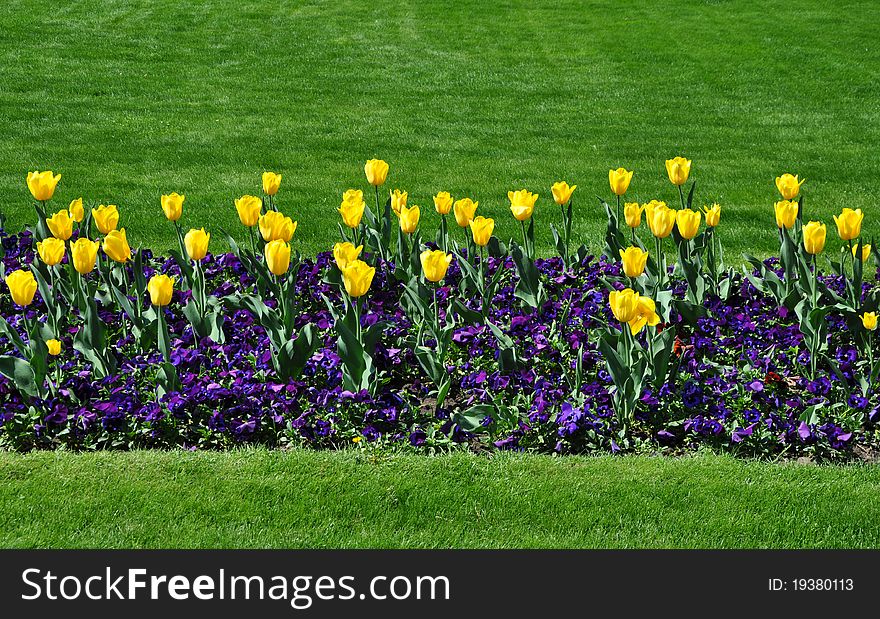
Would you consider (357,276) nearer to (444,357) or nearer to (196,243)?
(444,357)

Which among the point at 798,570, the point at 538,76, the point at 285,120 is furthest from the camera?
the point at 538,76

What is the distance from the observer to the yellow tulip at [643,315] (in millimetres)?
3855

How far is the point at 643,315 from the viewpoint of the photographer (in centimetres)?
392

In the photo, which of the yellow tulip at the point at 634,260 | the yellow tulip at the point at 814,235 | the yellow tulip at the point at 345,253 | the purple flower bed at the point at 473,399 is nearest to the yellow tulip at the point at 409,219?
the purple flower bed at the point at 473,399

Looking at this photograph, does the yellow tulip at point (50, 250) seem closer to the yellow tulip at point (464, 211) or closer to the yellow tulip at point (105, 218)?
the yellow tulip at point (105, 218)

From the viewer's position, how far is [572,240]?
685 cm

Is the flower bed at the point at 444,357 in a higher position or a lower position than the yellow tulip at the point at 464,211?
lower

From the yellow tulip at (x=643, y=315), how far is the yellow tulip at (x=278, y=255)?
1.43 meters

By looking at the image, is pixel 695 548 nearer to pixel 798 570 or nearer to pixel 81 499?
pixel 798 570

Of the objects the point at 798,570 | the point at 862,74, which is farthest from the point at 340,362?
the point at 862,74

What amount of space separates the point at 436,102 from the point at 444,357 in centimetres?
726

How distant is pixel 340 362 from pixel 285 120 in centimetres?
636

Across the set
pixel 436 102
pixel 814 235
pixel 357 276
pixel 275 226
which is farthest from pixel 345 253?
pixel 436 102

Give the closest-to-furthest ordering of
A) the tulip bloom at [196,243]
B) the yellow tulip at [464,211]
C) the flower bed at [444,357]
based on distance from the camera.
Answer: the flower bed at [444,357] → the tulip bloom at [196,243] → the yellow tulip at [464,211]
